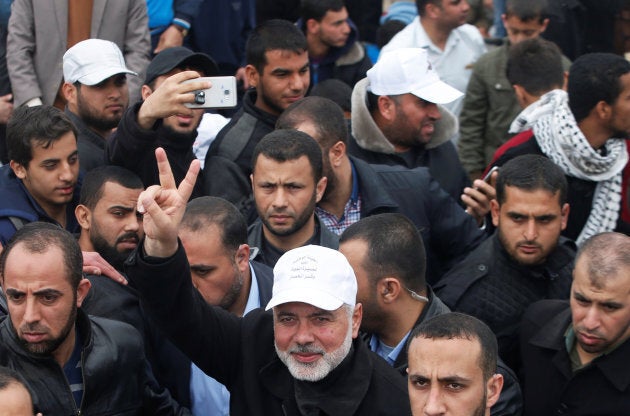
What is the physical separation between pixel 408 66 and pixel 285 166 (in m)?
1.69

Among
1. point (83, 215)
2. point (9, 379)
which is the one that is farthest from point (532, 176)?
point (9, 379)

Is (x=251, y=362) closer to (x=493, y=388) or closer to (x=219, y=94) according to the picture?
(x=493, y=388)

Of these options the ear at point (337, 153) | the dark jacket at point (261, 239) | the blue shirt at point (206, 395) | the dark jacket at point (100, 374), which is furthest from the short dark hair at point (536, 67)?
the dark jacket at point (100, 374)

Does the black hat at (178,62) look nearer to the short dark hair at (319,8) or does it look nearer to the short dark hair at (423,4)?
the short dark hair at (319,8)

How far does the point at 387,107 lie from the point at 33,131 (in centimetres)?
224

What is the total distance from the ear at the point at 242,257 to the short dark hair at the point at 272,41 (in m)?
2.33

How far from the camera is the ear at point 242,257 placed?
6.04 meters

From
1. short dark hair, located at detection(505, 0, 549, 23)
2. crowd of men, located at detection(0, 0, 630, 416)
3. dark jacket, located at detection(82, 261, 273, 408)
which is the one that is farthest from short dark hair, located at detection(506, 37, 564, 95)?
dark jacket, located at detection(82, 261, 273, 408)

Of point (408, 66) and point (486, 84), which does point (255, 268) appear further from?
point (486, 84)

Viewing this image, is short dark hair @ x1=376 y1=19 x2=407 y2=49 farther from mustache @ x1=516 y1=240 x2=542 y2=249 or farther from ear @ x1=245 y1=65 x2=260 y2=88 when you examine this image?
mustache @ x1=516 y1=240 x2=542 y2=249

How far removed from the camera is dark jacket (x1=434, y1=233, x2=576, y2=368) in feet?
20.7

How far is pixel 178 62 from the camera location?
25.2 feet

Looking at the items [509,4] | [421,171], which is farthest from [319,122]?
[509,4]

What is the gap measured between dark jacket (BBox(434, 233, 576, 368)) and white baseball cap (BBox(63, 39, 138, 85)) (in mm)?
2346
